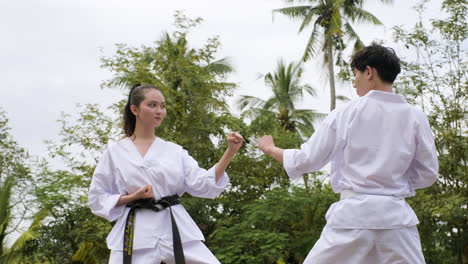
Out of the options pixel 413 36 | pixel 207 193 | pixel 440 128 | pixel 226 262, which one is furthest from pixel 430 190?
pixel 207 193

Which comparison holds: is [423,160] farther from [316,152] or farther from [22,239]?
[22,239]

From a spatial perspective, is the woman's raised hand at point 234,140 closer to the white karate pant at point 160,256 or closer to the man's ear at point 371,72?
the white karate pant at point 160,256

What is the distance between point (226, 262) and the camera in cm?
1330

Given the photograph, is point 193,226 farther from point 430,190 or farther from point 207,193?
point 430,190

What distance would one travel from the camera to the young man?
3.87 m

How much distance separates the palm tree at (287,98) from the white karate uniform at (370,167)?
26501 mm

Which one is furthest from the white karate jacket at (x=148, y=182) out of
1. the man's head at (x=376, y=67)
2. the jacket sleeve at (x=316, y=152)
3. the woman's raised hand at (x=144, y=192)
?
the man's head at (x=376, y=67)

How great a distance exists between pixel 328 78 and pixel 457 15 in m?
13.9

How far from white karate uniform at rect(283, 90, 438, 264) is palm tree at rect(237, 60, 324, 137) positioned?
26.5 m

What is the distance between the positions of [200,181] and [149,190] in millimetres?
427

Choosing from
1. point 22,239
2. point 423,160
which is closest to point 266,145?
point 423,160

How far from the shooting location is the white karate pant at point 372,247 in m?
3.85

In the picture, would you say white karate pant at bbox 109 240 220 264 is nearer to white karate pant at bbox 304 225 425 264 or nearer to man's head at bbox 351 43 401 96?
white karate pant at bbox 304 225 425 264

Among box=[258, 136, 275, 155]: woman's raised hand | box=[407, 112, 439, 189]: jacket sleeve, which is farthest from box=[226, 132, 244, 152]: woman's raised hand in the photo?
box=[407, 112, 439, 189]: jacket sleeve
